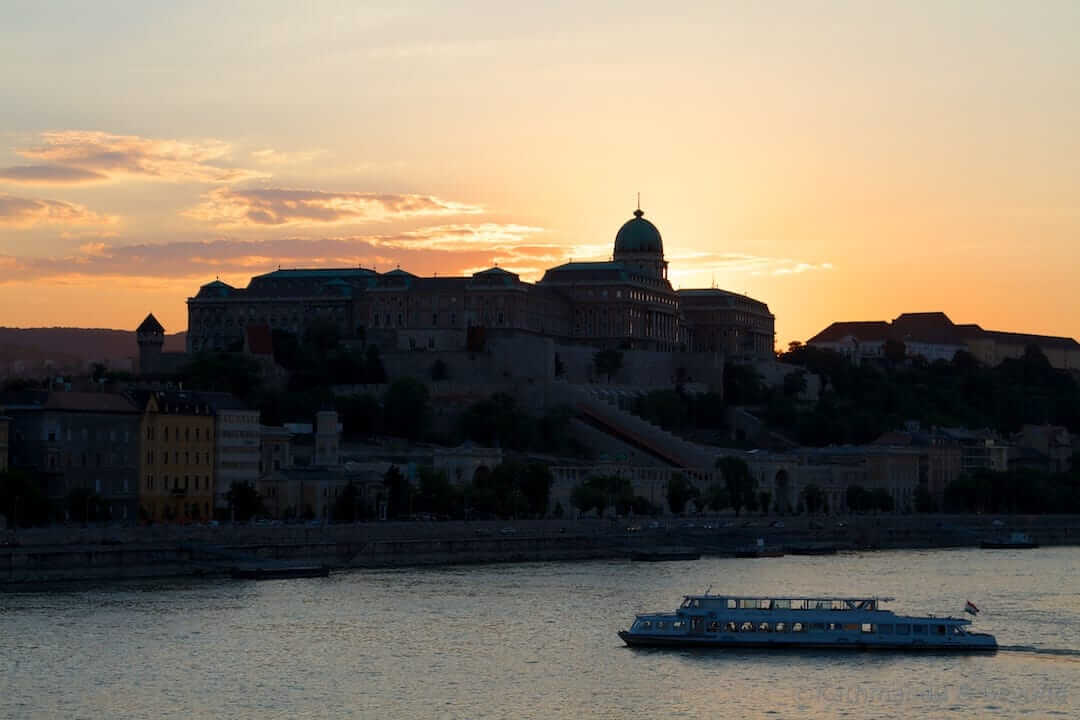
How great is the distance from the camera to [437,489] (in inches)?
4067

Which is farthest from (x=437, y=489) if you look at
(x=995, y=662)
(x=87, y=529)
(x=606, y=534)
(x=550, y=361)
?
(x=995, y=662)

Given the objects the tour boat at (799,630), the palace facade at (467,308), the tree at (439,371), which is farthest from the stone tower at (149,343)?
the tour boat at (799,630)

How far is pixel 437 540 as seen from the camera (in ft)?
301

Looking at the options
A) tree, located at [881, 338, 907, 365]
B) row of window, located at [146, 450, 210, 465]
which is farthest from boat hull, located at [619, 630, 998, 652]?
tree, located at [881, 338, 907, 365]

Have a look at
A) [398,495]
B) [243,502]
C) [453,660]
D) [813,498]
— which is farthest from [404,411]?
[453,660]

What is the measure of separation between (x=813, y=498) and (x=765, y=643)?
68387 millimetres

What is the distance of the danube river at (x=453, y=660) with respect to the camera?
52094mm

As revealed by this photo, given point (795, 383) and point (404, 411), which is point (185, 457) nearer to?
point (404, 411)

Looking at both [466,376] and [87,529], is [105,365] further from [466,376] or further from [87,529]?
[87,529]

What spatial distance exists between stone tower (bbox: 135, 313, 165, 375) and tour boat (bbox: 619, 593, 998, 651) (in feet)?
252

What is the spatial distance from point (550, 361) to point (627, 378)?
30.8ft

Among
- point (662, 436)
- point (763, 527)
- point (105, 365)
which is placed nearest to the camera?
point (763, 527)

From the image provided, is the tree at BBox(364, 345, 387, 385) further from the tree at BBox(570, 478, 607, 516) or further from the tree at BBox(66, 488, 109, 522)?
the tree at BBox(66, 488, 109, 522)

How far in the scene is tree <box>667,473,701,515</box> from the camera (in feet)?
395
